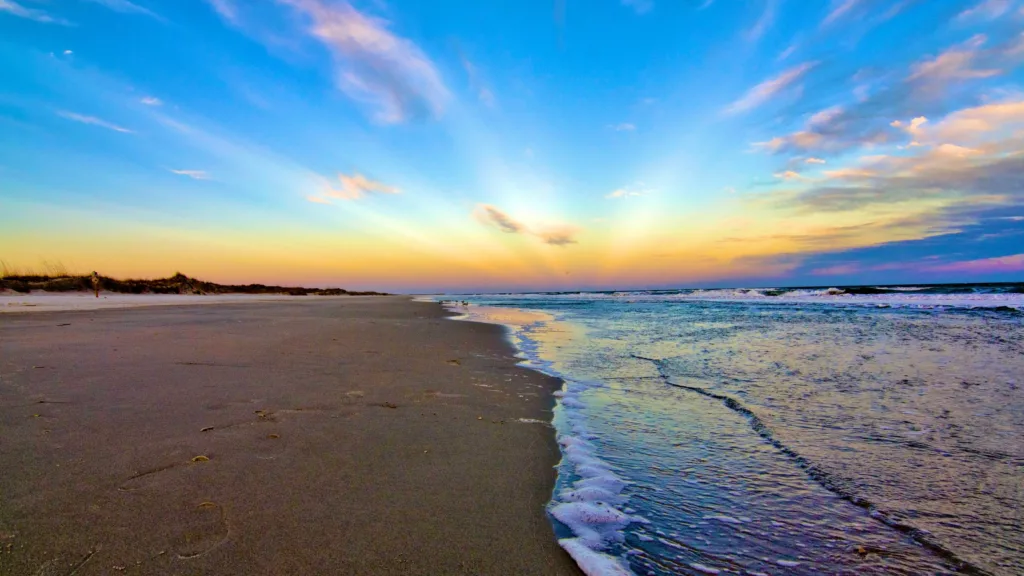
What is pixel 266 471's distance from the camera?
270 centimetres

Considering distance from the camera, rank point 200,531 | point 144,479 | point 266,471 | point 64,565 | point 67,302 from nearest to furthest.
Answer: point 64,565 < point 200,531 < point 144,479 < point 266,471 < point 67,302

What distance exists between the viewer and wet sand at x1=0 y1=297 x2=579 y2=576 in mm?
1911

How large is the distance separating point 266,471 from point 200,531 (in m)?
0.68

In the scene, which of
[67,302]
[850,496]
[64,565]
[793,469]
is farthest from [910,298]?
[67,302]

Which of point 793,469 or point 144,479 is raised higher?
point 144,479

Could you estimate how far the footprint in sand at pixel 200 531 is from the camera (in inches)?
74.4

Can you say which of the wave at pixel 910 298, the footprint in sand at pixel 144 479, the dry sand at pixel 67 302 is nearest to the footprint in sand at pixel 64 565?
the footprint in sand at pixel 144 479

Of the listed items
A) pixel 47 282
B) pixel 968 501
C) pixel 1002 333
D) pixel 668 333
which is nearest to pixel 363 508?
pixel 968 501

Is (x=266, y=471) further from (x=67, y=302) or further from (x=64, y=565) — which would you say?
(x=67, y=302)

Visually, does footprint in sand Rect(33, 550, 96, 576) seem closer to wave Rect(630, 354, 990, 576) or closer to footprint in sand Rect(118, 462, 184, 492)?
footprint in sand Rect(118, 462, 184, 492)

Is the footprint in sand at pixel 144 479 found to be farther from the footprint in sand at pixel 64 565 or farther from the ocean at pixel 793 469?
the ocean at pixel 793 469

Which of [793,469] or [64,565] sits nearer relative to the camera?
[64,565]

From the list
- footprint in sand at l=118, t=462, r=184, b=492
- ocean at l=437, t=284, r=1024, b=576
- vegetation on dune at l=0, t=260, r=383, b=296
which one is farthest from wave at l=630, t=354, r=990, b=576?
vegetation on dune at l=0, t=260, r=383, b=296

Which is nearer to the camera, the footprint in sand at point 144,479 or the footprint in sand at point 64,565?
the footprint in sand at point 64,565
